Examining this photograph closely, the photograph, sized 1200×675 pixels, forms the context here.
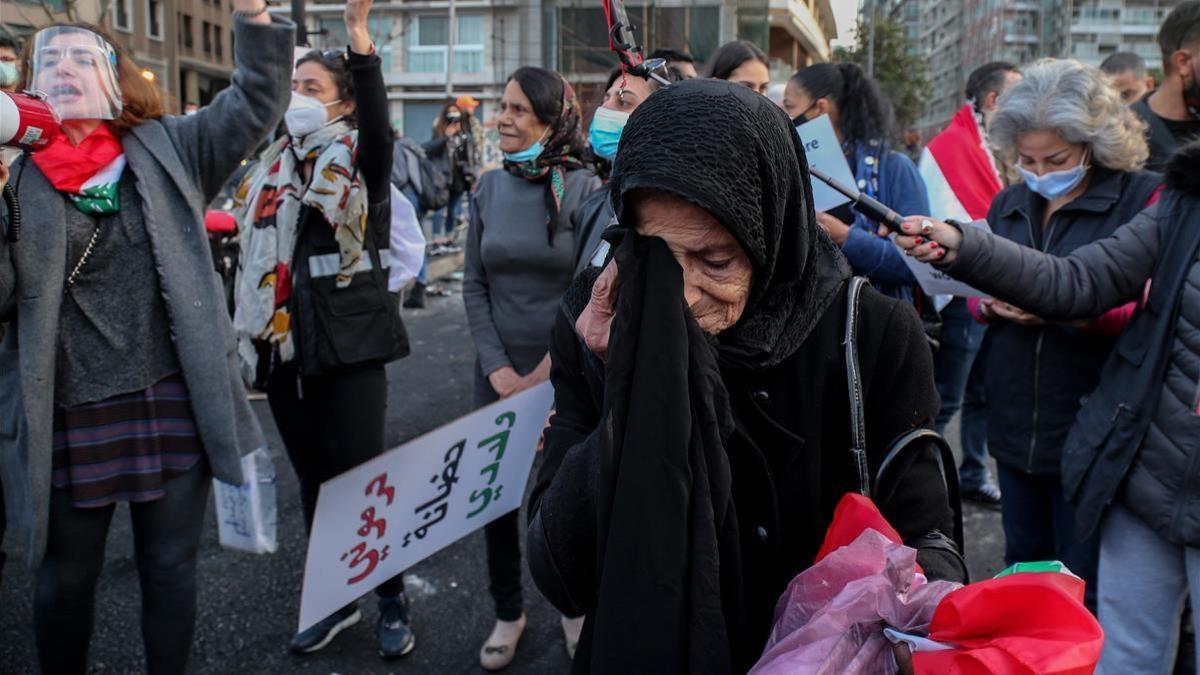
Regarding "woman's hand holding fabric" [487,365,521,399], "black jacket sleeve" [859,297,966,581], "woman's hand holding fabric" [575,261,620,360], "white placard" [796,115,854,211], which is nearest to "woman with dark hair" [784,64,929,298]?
"white placard" [796,115,854,211]

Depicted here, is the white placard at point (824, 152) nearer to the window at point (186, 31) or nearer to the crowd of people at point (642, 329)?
the crowd of people at point (642, 329)

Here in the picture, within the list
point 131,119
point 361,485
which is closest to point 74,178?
point 131,119

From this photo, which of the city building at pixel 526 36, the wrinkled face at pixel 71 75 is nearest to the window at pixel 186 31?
the city building at pixel 526 36

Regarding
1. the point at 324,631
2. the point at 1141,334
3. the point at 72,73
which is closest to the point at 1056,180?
the point at 1141,334

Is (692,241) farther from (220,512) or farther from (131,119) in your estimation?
(220,512)

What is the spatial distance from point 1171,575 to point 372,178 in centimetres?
260

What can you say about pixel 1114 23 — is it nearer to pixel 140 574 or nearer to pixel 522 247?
pixel 522 247

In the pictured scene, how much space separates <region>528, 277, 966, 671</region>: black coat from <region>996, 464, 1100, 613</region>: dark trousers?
5.34ft

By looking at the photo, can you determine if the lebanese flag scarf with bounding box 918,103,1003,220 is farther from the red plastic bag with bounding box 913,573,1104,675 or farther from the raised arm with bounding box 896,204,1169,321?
the red plastic bag with bounding box 913,573,1104,675

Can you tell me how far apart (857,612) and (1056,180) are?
209cm

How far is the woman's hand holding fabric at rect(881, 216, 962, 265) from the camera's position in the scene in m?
2.04

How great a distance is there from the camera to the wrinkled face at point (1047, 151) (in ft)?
8.34

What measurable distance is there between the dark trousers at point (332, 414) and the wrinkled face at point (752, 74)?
6.19ft

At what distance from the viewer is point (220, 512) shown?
3301mm
